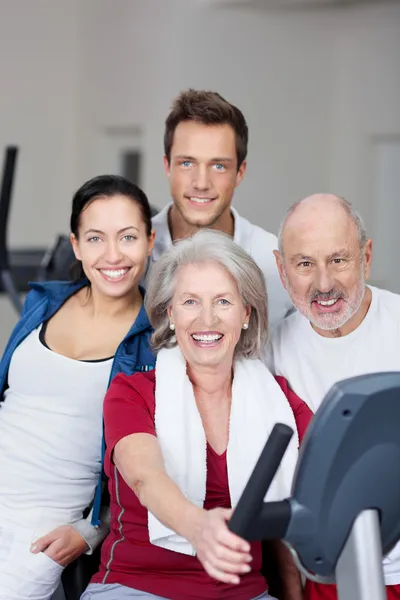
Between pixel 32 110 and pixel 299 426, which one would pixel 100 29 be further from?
pixel 299 426

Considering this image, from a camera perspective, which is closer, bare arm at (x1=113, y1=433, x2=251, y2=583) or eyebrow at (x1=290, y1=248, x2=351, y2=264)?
bare arm at (x1=113, y1=433, x2=251, y2=583)

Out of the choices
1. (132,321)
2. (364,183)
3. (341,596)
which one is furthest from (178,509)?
(364,183)

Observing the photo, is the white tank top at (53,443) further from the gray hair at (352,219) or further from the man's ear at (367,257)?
the man's ear at (367,257)

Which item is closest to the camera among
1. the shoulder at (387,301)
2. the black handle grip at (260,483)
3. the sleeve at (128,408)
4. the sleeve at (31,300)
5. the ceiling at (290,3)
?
the black handle grip at (260,483)

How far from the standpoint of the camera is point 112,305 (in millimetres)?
2398

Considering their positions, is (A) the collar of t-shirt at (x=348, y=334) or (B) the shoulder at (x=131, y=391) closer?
(B) the shoulder at (x=131, y=391)

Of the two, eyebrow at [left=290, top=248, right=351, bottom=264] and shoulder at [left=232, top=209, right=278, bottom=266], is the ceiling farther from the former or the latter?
eyebrow at [left=290, top=248, right=351, bottom=264]

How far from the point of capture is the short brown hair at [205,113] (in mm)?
2697

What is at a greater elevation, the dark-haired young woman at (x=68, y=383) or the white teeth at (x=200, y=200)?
the white teeth at (x=200, y=200)

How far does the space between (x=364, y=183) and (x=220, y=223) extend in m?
5.08

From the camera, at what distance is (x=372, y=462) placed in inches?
54.3

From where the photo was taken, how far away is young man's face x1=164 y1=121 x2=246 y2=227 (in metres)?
2.69

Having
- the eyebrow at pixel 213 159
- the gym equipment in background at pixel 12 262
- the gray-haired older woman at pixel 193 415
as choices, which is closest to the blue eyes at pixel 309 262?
the gray-haired older woman at pixel 193 415

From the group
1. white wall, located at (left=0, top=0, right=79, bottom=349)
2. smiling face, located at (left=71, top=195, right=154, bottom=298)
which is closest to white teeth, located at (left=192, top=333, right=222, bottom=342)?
smiling face, located at (left=71, top=195, right=154, bottom=298)
